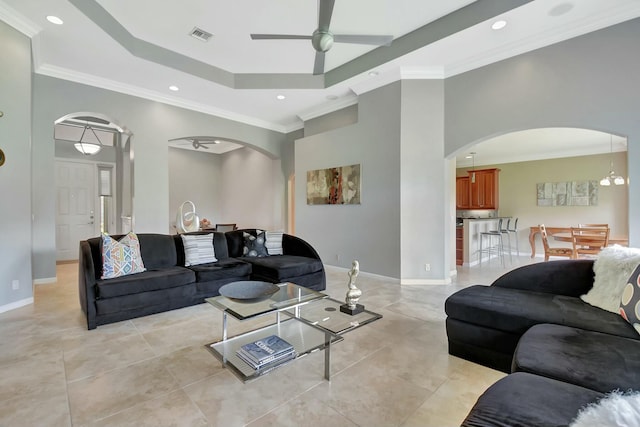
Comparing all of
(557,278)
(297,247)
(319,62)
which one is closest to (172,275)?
(297,247)

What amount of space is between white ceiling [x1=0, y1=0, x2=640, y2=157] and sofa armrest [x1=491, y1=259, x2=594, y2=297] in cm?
266

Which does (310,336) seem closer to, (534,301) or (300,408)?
(300,408)

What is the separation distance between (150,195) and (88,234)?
10.3 feet

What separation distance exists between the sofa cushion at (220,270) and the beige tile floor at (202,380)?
0.58m

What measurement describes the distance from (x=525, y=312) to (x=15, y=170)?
5.30m

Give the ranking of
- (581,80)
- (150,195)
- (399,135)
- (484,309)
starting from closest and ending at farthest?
(484,309) < (581,80) < (399,135) < (150,195)

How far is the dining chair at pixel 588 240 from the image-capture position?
5.16 meters

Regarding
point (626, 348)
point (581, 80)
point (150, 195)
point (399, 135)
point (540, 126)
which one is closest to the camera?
point (626, 348)

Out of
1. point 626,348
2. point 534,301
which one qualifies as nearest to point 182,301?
point 534,301

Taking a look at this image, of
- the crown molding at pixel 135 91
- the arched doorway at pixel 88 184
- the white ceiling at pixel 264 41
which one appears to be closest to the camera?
the white ceiling at pixel 264 41

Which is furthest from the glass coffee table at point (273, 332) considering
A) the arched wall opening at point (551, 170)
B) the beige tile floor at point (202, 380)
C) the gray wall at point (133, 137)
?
the arched wall opening at point (551, 170)

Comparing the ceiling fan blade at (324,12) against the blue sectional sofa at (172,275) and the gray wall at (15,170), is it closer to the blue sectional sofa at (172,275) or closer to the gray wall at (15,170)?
the blue sectional sofa at (172,275)

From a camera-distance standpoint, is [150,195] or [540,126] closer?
[540,126]

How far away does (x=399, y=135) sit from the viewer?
4.55m
